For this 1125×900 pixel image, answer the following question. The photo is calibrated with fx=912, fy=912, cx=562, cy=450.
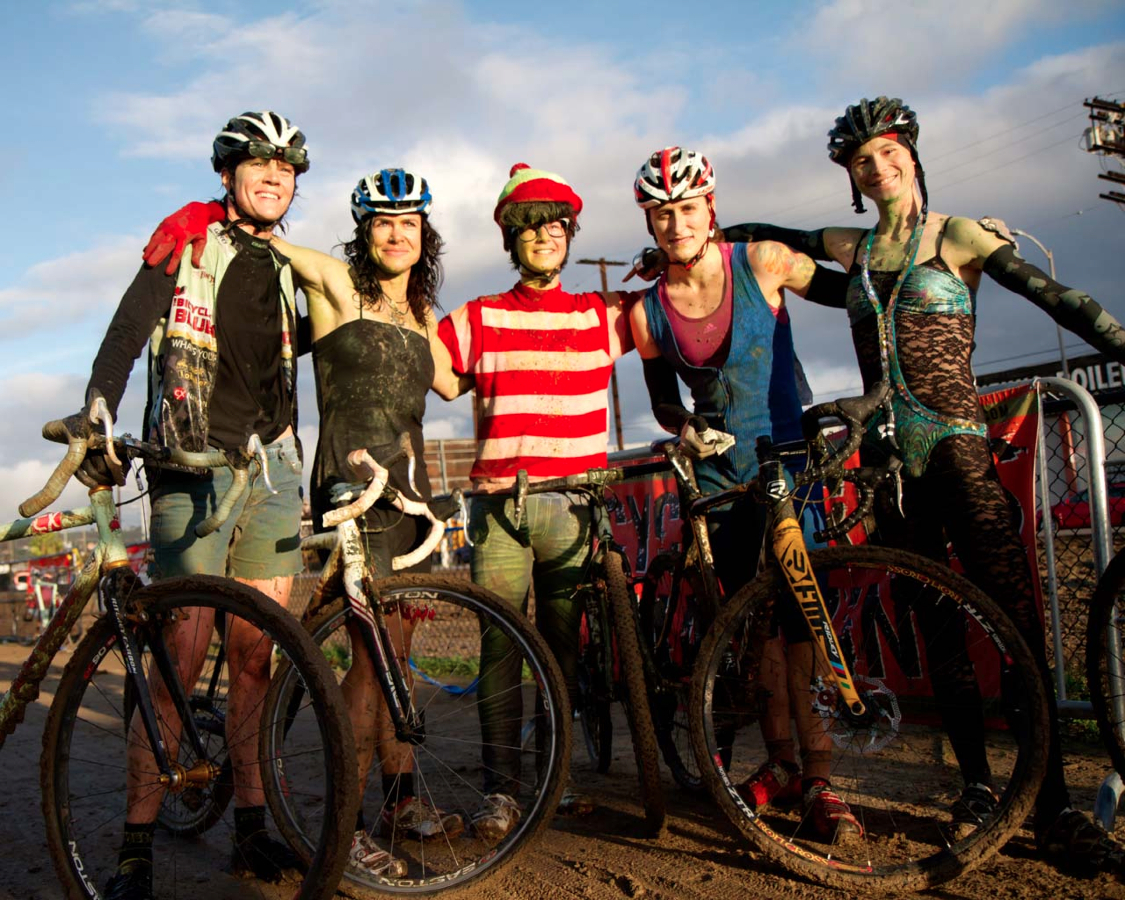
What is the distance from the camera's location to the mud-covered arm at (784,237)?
3721 mm

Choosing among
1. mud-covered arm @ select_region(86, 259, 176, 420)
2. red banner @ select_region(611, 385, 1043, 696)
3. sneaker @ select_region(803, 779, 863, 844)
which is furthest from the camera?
red banner @ select_region(611, 385, 1043, 696)

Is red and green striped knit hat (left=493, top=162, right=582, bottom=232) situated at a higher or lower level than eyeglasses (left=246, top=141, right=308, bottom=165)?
lower

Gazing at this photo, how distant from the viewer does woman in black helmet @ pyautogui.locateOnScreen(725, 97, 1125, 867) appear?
3.06 meters

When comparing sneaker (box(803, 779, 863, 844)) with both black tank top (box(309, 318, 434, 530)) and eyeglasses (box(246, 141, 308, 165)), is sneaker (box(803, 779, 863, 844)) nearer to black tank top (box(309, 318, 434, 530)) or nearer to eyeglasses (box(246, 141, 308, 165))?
black tank top (box(309, 318, 434, 530))

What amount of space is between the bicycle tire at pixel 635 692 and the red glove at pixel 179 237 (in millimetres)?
1864

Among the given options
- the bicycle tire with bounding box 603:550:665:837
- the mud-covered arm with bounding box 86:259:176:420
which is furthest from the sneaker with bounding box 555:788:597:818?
the mud-covered arm with bounding box 86:259:176:420

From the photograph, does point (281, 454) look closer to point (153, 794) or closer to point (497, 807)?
point (153, 794)

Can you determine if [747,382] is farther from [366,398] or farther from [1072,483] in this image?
[1072,483]

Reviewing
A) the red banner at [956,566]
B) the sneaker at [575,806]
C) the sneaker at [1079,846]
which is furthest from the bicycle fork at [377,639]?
the sneaker at [1079,846]

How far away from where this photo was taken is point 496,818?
3230mm

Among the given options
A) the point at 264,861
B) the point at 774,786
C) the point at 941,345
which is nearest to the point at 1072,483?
the point at 941,345

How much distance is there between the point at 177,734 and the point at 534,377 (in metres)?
1.81

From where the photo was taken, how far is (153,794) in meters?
2.88

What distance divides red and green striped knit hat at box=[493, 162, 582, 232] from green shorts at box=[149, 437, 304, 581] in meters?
1.31
